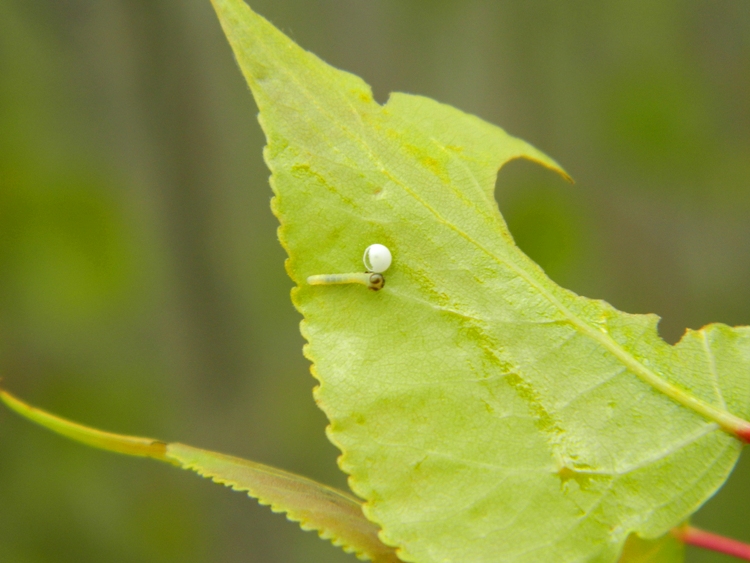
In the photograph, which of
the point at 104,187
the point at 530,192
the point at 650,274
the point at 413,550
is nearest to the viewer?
the point at 413,550

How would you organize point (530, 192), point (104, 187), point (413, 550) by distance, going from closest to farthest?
point (413, 550) < point (104, 187) < point (530, 192)

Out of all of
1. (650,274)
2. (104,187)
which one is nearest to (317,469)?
(104,187)

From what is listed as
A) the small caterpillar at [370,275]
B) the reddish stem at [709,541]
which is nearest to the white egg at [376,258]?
the small caterpillar at [370,275]

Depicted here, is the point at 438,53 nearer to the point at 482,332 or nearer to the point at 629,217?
the point at 629,217

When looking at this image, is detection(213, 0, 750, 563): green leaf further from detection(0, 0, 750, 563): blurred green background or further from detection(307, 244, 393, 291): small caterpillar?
detection(0, 0, 750, 563): blurred green background

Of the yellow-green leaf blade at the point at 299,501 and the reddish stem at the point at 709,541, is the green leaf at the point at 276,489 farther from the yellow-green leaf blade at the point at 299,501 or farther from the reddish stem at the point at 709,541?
the reddish stem at the point at 709,541

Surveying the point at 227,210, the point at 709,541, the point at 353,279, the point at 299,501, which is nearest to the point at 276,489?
the point at 299,501
